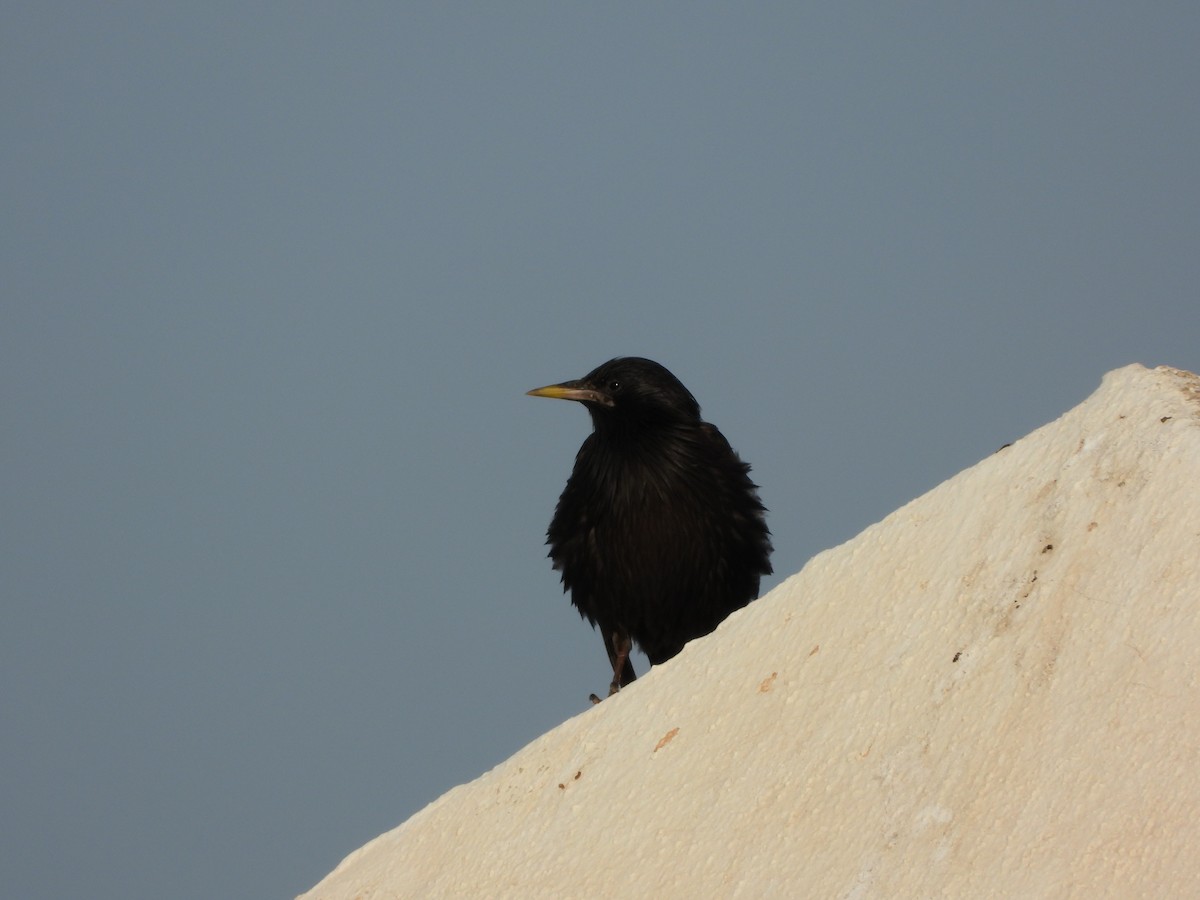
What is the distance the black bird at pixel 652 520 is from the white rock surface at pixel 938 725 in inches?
106

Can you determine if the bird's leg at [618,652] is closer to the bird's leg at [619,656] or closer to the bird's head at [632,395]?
the bird's leg at [619,656]

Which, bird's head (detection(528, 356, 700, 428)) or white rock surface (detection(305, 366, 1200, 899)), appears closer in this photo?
white rock surface (detection(305, 366, 1200, 899))

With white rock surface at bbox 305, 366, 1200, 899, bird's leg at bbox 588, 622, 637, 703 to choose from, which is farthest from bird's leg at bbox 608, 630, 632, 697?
white rock surface at bbox 305, 366, 1200, 899

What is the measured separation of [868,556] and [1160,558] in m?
1.25

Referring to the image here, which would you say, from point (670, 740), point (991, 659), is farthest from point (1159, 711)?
point (670, 740)

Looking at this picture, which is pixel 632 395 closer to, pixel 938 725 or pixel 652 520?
pixel 652 520

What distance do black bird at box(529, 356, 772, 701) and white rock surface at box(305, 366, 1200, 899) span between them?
268 cm

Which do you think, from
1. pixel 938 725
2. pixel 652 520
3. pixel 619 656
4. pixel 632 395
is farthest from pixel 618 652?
pixel 938 725

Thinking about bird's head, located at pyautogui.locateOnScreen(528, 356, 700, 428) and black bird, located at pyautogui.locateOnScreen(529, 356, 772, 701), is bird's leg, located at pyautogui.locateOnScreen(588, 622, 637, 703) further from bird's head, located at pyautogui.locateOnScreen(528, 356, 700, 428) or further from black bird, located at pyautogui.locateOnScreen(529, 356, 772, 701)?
bird's head, located at pyautogui.locateOnScreen(528, 356, 700, 428)

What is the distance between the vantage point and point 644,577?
28.7 feet

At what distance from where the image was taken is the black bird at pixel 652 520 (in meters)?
8.77

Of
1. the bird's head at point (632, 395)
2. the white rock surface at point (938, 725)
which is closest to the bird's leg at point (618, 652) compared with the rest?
the bird's head at point (632, 395)

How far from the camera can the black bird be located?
8.77 meters

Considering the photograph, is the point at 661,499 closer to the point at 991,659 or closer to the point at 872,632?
the point at 872,632
